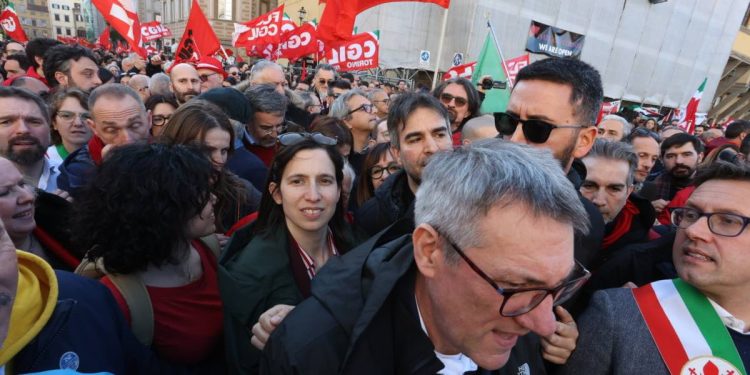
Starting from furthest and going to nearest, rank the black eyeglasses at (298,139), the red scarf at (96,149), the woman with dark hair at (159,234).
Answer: the red scarf at (96,149) < the black eyeglasses at (298,139) < the woman with dark hair at (159,234)

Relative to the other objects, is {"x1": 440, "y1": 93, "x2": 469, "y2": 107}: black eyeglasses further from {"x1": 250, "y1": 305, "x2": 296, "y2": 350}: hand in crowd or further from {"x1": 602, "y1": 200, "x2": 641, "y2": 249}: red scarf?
{"x1": 250, "y1": 305, "x2": 296, "y2": 350}: hand in crowd

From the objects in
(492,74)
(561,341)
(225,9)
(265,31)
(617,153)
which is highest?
(225,9)

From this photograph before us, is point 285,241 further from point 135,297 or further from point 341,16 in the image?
point 341,16

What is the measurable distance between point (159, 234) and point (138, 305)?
276mm

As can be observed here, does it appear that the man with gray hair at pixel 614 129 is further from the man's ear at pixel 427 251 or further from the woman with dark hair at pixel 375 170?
the man's ear at pixel 427 251

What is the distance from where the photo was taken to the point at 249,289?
168cm

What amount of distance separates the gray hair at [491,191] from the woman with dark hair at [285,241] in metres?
0.84

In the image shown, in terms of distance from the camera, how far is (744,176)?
152cm

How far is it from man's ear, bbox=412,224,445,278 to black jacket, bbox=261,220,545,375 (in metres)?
0.08

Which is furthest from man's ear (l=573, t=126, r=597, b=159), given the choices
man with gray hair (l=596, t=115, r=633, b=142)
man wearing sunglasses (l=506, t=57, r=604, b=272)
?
man with gray hair (l=596, t=115, r=633, b=142)

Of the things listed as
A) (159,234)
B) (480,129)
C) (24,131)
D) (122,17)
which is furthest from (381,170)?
(122,17)

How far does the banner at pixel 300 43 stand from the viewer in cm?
900

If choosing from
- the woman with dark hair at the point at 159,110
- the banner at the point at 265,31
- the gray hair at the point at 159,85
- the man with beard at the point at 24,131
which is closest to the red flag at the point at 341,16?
the banner at the point at 265,31

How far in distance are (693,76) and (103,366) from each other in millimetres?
31144
